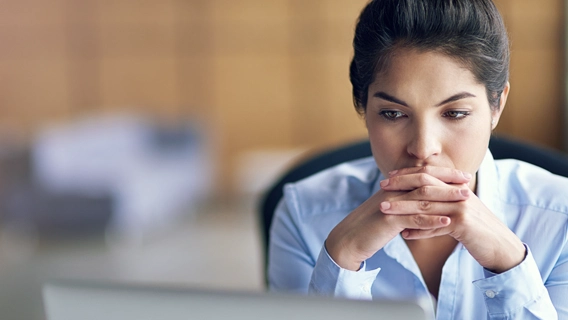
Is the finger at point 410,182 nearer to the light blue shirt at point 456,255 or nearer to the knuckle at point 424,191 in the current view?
the knuckle at point 424,191

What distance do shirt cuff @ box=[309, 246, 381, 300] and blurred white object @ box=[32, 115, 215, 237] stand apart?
3.49 metres

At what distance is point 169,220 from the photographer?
16.3 ft

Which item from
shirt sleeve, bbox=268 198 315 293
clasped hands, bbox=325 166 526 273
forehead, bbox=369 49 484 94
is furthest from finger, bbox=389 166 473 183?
shirt sleeve, bbox=268 198 315 293

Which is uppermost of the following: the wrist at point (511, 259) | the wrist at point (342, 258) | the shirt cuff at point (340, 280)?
the wrist at point (511, 259)

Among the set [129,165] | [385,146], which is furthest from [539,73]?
[385,146]

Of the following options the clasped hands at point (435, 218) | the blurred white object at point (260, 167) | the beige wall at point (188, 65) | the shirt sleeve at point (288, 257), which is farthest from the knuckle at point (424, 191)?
the beige wall at point (188, 65)

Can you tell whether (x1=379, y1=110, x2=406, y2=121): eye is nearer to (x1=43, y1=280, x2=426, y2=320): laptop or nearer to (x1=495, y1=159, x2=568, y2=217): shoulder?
(x1=495, y1=159, x2=568, y2=217): shoulder

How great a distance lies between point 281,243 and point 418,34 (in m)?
0.51

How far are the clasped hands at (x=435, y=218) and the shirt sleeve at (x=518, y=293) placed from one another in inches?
0.6

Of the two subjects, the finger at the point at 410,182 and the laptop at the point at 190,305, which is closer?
the laptop at the point at 190,305

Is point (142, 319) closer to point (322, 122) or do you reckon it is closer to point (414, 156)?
point (414, 156)

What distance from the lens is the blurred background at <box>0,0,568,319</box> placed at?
5.02m

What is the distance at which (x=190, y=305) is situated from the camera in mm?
712

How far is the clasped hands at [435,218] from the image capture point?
0.98 metres
